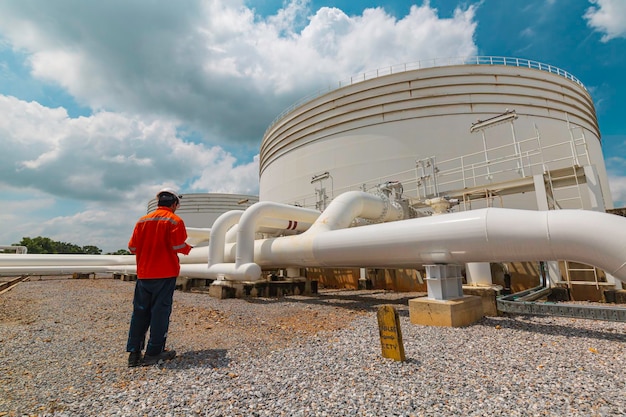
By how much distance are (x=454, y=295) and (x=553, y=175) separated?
6.03 m

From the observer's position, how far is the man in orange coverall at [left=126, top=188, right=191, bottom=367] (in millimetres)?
3236

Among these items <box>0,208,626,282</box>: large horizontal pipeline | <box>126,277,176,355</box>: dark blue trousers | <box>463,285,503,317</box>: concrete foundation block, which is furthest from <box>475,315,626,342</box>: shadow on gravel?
<box>126,277,176,355</box>: dark blue trousers

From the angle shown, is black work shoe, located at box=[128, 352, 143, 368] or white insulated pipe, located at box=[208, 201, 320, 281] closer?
black work shoe, located at box=[128, 352, 143, 368]

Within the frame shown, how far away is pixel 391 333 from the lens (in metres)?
3.08

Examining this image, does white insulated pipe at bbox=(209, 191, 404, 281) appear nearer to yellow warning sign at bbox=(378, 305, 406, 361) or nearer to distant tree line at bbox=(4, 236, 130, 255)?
yellow warning sign at bbox=(378, 305, 406, 361)

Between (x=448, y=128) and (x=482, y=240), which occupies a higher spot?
(x=448, y=128)

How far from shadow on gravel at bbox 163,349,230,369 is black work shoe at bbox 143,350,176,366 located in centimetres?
8

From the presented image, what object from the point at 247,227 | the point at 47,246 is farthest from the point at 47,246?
the point at 247,227

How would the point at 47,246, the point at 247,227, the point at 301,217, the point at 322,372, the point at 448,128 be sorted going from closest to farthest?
the point at 322,372 < the point at 247,227 < the point at 301,217 < the point at 448,128 < the point at 47,246

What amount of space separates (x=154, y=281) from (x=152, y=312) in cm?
32

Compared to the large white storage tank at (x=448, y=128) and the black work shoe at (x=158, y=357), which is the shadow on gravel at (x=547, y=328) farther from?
the large white storage tank at (x=448, y=128)

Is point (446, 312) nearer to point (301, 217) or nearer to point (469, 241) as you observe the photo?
point (469, 241)

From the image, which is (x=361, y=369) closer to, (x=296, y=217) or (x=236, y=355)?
(x=236, y=355)

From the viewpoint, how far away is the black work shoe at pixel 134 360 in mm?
3102
